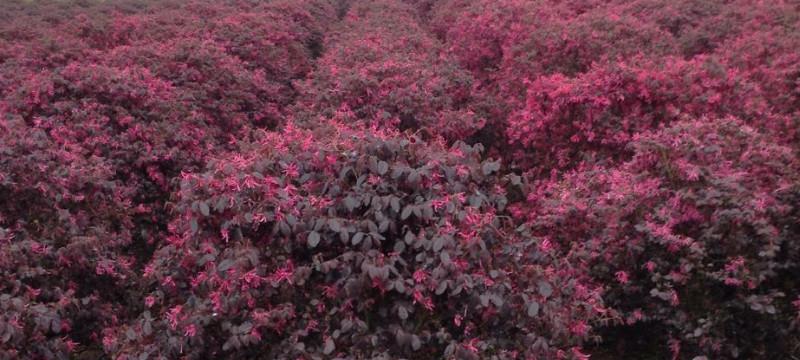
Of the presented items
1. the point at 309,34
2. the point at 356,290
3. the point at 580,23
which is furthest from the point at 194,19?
the point at 356,290

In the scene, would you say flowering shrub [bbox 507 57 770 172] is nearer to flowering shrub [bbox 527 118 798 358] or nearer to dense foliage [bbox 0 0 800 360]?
dense foliage [bbox 0 0 800 360]

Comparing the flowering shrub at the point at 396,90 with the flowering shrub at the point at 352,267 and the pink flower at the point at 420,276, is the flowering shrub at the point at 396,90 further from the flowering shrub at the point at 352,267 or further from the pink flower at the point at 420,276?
the pink flower at the point at 420,276

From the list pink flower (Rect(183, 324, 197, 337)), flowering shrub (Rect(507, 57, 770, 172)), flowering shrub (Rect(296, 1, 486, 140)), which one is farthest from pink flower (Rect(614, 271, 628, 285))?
pink flower (Rect(183, 324, 197, 337))

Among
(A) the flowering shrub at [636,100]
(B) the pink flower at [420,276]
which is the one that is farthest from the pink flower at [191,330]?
(A) the flowering shrub at [636,100]

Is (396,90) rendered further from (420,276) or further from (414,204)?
(420,276)

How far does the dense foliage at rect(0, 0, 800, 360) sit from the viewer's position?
2.76 meters

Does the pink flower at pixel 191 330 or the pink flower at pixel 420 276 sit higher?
the pink flower at pixel 420 276

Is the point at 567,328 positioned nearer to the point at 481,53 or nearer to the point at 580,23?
the point at 580,23

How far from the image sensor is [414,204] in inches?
112

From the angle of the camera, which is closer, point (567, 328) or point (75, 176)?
point (567, 328)

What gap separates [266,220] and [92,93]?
4.39m

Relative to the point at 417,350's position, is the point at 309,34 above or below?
below

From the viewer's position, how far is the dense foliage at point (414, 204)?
2760 mm

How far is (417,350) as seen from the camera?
274cm
